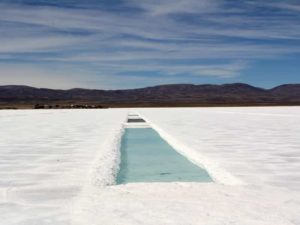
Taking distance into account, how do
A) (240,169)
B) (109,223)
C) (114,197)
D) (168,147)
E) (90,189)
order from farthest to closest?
1. (168,147)
2. (240,169)
3. (90,189)
4. (114,197)
5. (109,223)

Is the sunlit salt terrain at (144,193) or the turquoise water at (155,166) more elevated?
the sunlit salt terrain at (144,193)

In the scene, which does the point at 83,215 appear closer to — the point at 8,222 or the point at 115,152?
the point at 8,222

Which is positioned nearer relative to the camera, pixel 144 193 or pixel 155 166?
pixel 144 193

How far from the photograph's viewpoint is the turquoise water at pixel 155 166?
22.7ft

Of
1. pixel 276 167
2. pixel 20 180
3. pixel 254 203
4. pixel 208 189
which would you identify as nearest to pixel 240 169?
pixel 276 167

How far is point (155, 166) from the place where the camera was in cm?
837

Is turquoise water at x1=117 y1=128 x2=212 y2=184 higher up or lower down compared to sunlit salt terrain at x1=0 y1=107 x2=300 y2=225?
lower down

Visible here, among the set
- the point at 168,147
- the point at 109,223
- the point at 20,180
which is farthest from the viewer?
the point at 168,147

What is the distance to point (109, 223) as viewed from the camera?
13.5ft

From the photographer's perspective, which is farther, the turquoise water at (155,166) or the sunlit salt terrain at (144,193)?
the turquoise water at (155,166)

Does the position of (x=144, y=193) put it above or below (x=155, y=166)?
above

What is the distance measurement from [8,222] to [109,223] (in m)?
0.86

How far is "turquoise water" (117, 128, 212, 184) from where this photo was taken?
692 cm

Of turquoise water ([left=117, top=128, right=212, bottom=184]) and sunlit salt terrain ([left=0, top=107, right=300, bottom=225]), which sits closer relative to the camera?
sunlit salt terrain ([left=0, top=107, right=300, bottom=225])
